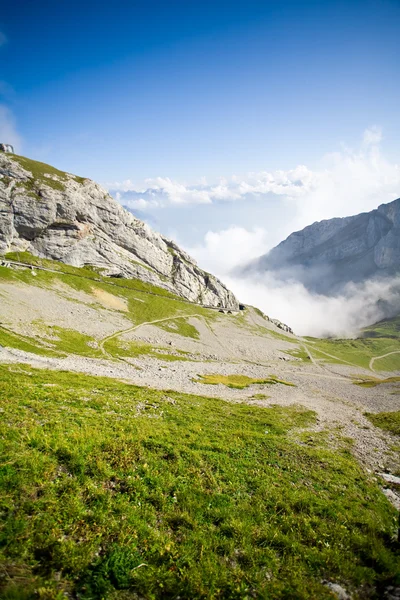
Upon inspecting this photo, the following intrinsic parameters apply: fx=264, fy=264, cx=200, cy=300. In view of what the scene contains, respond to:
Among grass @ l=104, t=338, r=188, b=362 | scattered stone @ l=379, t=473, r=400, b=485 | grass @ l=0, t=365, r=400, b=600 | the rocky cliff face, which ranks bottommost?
grass @ l=104, t=338, r=188, b=362

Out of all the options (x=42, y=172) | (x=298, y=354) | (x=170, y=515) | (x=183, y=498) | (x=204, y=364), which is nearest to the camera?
(x=170, y=515)

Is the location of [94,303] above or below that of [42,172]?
below

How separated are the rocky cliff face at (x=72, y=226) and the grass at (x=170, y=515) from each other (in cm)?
14897

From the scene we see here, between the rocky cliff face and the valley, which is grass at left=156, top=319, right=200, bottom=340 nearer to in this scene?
the rocky cliff face

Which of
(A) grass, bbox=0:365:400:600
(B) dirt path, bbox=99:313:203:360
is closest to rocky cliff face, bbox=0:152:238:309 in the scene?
(B) dirt path, bbox=99:313:203:360

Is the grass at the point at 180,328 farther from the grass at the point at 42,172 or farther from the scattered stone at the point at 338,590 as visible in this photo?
the grass at the point at 42,172

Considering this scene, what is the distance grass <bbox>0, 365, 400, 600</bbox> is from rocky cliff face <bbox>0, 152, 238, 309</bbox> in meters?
149

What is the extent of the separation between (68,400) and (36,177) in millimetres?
193049

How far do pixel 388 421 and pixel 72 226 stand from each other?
169946mm

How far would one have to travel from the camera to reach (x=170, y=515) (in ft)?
34.5

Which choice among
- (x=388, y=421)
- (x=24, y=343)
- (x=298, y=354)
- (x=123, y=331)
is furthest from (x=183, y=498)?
(x=298, y=354)

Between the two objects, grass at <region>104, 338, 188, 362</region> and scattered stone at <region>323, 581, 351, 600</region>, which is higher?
scattered stone at <region>323, 581, 351, 600</region>

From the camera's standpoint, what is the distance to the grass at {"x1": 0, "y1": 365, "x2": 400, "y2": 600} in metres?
7.77

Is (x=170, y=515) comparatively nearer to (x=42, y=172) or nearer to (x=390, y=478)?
(x=390, y=478)
